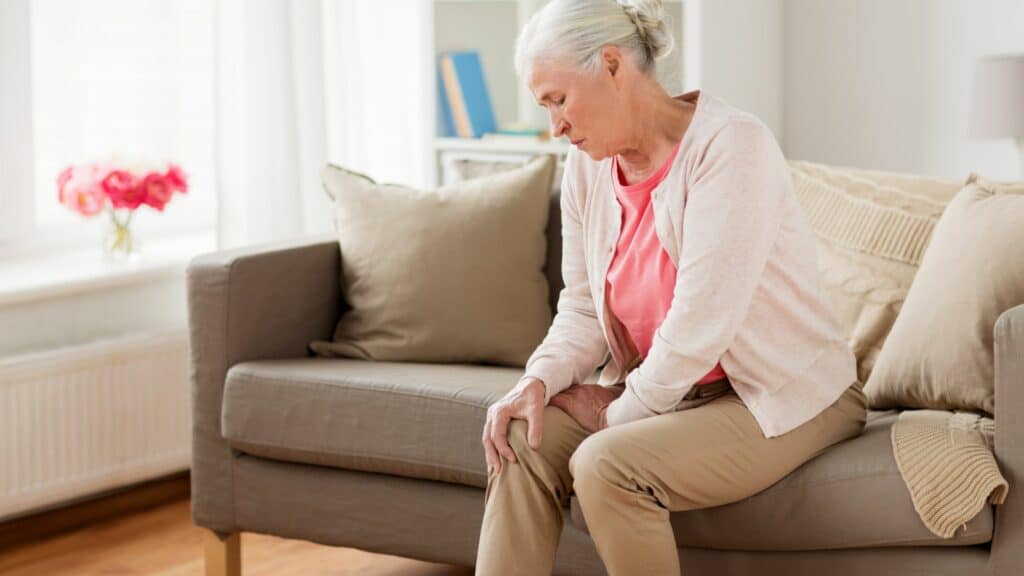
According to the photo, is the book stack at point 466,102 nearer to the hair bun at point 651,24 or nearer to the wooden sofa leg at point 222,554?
the wooden sofa leg at point 222,554

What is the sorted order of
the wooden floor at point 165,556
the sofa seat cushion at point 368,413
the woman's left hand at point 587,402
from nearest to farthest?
1. the woman's left hand at point 587,402
2. the sofa seat cushion at point 368,413
3. the wooden floor at point 165,556

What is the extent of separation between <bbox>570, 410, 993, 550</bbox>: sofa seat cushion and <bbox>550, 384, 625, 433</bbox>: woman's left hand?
0.62 ft

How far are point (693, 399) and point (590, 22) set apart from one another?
573 millimetres

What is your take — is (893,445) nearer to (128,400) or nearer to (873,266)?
(873,266)

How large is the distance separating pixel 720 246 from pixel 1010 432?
0.49 meters

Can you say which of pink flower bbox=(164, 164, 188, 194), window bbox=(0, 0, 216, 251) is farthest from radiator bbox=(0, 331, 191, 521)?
window bbox=(0, 0, 216, 251)

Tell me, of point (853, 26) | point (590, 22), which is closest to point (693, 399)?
point (590, 22)

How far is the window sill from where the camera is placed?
3248 millimetres

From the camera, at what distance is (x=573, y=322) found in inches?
91.6

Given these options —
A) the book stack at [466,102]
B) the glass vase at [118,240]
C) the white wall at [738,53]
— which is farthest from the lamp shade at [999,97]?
the glass vase at [118,240]

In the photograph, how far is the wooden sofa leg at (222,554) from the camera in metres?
2.85

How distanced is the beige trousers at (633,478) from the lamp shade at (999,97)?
147 centimetres

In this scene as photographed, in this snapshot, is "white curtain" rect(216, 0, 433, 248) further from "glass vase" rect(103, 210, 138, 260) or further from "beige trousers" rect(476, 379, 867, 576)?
"beige trousers" rect(476, 379, 867, 576)

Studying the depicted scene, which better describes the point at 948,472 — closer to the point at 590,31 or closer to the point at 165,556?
the point at 590,31
